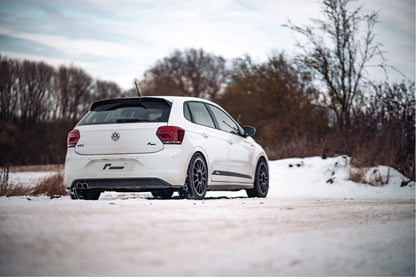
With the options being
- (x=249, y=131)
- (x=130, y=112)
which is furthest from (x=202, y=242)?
(x=249, y=131)

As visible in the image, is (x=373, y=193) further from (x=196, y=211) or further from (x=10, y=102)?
(x=10, y=102)

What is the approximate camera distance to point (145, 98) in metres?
8.69

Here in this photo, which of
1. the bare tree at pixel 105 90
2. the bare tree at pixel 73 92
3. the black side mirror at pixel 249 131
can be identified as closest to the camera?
the black side mirror at pixel 249 131

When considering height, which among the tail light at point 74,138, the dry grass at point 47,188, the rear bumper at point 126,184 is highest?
the tail light at point 74,138

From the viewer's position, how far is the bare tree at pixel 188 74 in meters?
47.0

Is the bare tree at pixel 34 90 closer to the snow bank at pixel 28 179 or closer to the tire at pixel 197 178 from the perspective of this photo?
the snow bank at pixel 28 179

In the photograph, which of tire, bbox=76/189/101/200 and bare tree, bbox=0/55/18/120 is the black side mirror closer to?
tire, bbox=76/189/101/200

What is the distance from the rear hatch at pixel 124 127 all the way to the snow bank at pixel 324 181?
223 inches

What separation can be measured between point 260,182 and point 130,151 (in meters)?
3.91

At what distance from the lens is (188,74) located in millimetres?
49375

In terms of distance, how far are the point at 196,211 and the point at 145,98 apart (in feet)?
11.0

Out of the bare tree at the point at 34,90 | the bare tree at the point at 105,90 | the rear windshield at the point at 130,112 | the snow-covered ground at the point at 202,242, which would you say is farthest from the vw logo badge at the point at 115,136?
the bare tree at the point at 105,90

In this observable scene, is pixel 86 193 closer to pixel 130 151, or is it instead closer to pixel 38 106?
pixel 130 151

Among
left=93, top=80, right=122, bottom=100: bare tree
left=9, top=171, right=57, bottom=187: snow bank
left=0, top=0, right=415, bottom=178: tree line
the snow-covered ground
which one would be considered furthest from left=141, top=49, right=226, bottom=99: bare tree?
the snow-covered ground
